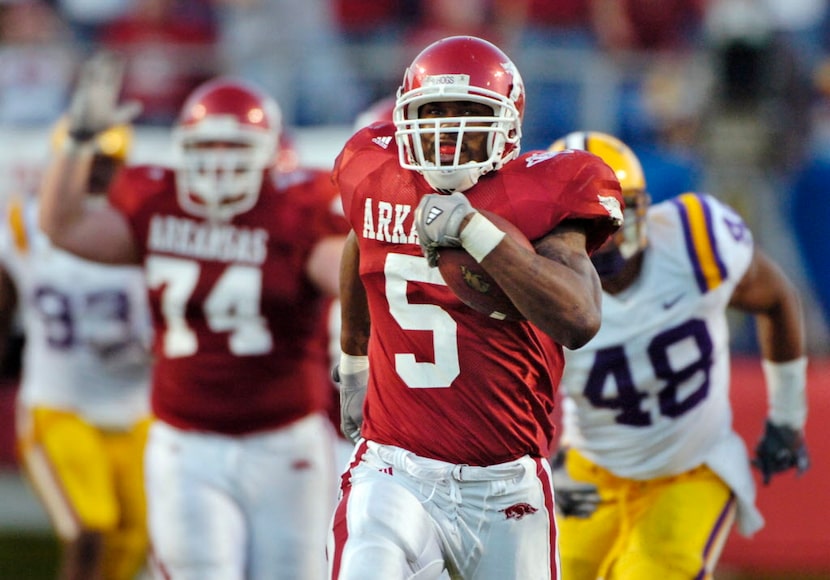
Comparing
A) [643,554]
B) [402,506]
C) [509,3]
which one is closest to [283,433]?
[643,554]

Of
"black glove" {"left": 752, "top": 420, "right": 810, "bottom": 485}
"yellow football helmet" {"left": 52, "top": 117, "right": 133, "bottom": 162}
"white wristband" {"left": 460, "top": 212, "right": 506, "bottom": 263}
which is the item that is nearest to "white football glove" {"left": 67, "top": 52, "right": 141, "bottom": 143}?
"yellow football helmet" {"left": 52, "top": 117, "right": 133, "bottom": 162}

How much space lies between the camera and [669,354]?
151 inches

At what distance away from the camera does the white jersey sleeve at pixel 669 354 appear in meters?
3.83

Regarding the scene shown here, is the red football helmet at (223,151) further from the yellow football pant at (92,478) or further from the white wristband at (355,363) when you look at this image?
the yellow football pant at (92,478)

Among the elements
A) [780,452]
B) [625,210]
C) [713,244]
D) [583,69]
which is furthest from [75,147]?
[583,69]

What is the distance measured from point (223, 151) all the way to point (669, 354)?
1.49 meters

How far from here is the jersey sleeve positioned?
3801 mm

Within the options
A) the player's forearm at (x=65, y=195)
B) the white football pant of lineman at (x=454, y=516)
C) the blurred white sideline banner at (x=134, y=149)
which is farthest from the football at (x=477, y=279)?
the blurred white sideline banner at (x=134, y=149)

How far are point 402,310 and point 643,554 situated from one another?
3.69ft

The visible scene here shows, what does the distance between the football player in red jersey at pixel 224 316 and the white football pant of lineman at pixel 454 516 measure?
1271 mm

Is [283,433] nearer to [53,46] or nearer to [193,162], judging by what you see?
[193,162]

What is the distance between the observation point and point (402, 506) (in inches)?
116

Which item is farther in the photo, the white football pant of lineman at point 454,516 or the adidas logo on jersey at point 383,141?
the adidas logo on jersey at point 383,141

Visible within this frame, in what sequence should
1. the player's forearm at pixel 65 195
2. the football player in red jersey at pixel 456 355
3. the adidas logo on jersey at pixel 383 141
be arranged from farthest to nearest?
the player's forearm at pixel 65 195 < the adidas logo on jersey at pixel 383 141 < the football player in red jersey at pixel 456 355
